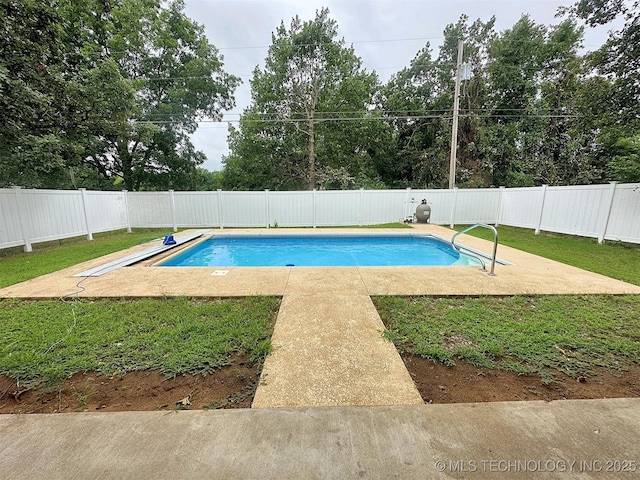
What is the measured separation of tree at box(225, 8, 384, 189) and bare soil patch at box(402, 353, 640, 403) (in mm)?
13526

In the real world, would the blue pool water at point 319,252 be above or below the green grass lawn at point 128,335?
below

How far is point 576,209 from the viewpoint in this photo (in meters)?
7.72

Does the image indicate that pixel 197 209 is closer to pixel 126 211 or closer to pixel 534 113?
pixel 126 211

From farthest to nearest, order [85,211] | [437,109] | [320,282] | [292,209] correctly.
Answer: [437,109] → [292,209] → [85,211] → [320,282]

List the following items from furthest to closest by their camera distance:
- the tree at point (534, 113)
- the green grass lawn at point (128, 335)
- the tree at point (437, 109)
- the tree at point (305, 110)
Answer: the tree at point (437, 109), the tree at point (305, 110), the tree at point (534, 113), the green grass lawn at point (128, 335)

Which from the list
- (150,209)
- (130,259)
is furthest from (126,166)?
(130,259)

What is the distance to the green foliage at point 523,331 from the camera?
221 cm

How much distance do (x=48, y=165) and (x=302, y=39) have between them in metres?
13.0

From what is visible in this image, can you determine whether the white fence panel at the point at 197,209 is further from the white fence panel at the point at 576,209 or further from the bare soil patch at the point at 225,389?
the white fence panel at the point at 576,209

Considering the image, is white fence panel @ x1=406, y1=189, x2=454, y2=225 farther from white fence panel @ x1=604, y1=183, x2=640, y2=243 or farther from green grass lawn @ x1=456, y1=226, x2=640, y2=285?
white fence panel @ x1=604, y1=183, x2=640, y2=243

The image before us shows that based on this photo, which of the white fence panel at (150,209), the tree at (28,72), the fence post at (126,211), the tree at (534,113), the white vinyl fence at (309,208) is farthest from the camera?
the tree at (534,113)

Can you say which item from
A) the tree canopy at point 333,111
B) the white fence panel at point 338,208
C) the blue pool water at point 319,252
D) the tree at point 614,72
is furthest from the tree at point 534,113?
the blue pool water at point 319,252

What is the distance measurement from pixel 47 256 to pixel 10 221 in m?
1.59

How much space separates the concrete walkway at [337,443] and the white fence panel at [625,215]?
24.9 feet
